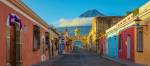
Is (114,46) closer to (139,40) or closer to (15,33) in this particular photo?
(139,40)

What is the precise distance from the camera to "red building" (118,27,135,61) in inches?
1184

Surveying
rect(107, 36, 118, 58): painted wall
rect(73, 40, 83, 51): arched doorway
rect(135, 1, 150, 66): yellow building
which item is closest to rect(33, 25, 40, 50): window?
rect(135, 1, 150, 66): yellow building

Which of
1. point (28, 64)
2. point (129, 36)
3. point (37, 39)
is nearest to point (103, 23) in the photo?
point (129, 36)

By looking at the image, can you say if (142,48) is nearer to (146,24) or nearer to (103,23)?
(146,24)

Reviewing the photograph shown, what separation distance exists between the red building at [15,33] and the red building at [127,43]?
953 centimetres

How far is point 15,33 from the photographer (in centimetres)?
1820

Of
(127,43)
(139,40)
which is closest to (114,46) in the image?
(127,43)

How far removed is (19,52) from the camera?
18438mm

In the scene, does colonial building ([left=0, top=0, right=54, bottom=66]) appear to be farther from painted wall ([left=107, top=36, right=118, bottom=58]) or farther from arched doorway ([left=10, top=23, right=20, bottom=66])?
painted wall ([left=107, top=36, right=118, bottom=58])

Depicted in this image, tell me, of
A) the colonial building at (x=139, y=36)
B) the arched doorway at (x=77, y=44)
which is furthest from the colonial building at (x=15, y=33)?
the arched doorway at (x=77, y=44)

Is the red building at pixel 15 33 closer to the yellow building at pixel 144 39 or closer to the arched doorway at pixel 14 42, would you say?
the arched doorway at pixel 14 42

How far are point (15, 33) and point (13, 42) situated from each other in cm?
47

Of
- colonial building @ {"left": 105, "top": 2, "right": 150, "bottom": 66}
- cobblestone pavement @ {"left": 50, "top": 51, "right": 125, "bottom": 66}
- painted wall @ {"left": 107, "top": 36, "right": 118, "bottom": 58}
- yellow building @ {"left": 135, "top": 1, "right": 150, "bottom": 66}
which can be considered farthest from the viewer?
painted wall @ {"left": 107, "top": 36, "right": 118, "bottom": 58}

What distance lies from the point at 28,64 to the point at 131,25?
11.4 meters
